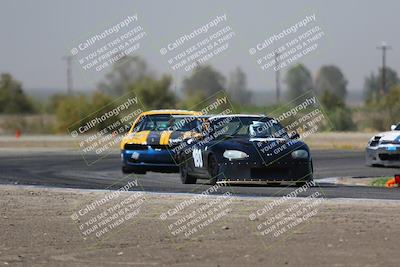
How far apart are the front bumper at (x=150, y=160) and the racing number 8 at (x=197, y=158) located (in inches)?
135

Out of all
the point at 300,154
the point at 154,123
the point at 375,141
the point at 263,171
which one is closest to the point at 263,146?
the point at 263,171

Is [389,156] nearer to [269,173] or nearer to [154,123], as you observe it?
[154,123]

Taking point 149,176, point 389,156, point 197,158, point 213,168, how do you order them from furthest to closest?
point 389,156 < point 149,176 < point 197,158 < point 213,168

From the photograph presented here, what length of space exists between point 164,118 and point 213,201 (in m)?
9.04

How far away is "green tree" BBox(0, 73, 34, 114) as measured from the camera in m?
84.0

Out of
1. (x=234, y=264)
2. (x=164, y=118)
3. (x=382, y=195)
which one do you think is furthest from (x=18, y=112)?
(x=234, y=264)

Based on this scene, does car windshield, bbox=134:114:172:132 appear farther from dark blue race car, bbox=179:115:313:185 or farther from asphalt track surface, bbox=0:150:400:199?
dark blue race car, bbox=179:115:313:185

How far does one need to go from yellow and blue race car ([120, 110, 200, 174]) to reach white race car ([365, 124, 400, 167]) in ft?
14.3

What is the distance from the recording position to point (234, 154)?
19297 millimetres

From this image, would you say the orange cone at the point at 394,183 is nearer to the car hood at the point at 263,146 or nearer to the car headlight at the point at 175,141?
the car hood at the point at 263,146

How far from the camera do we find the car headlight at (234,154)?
1920 centimetres

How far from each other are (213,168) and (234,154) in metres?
0.53

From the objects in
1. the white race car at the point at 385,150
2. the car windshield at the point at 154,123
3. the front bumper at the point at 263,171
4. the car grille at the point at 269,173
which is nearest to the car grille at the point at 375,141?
the white race car at the point at 385,150

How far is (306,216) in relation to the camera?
46.1 ft
